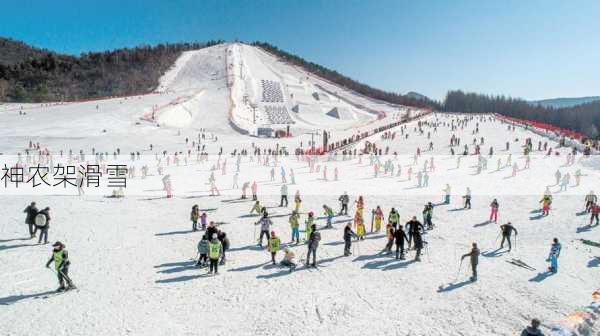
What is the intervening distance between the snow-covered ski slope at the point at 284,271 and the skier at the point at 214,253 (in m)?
0.22

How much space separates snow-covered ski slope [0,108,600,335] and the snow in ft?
0.11

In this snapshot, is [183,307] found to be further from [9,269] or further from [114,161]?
[114,161]

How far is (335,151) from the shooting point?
2962 cm

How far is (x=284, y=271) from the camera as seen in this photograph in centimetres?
875

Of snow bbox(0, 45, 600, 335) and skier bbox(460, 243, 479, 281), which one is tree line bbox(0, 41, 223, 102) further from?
skier bbox(460, 243, 479, 281)

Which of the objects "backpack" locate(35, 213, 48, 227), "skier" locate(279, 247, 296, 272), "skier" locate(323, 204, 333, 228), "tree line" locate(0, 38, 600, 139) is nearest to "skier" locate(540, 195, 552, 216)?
"skier" locate(323, 204, 333, 228)

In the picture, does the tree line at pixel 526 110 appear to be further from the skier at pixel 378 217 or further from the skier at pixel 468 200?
the skier at pixel 378 217

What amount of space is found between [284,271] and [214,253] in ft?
5.32

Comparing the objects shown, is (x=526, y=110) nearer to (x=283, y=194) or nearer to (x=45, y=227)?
(x=283, y=194)

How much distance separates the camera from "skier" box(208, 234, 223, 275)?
26.8 feet

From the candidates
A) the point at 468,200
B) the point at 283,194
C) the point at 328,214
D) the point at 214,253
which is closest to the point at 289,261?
the point at 214,253

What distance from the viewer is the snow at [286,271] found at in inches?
263

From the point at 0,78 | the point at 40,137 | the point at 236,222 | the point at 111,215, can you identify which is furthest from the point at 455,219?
the point at 0,78

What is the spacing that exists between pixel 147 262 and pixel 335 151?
21.7 m
